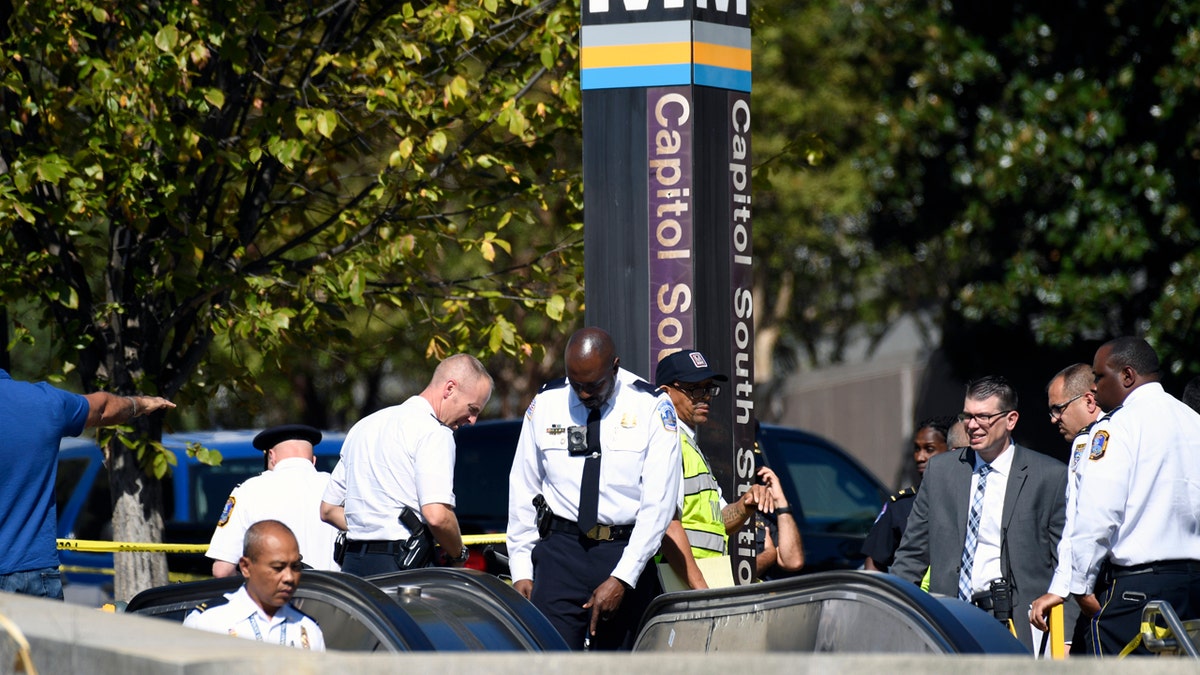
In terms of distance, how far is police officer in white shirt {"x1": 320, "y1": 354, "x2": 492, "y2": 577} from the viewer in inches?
273

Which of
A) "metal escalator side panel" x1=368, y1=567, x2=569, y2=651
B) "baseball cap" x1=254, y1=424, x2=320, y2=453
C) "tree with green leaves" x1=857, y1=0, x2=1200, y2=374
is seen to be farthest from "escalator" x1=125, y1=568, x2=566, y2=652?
"tree with green leaves" x1=857, y1=0, x2=1200, y2=374

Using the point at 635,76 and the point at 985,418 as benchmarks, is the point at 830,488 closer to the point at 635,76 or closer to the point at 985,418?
the point at 985,418

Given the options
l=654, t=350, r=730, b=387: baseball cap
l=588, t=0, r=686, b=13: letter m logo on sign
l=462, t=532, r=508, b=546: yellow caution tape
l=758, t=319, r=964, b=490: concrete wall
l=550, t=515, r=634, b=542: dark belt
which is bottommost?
l=462, t=532, r=508, b=546: yellow caution tape

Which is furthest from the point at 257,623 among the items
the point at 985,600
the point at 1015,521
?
the point at 1015,521

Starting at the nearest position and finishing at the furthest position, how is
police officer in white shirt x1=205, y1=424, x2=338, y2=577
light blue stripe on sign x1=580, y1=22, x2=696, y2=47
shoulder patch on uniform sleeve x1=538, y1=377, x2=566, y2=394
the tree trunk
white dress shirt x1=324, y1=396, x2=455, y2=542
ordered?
shoulder patch on uniform sleeve x1=538, y1=377, x2=566, y2=394, white dress shirt x1=324, y1=396, x2=455, y2=542, police officer in white shirt x1=205, y1=424, x2=338, y2=577, light blue stripe on sign x1=580, y1=22, x2=696, y2=47, the tree trunk

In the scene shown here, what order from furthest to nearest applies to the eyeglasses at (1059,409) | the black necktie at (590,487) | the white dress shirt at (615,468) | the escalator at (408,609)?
1. the eyeglasses at (1059,409)
2. the black necktie at (590,487)
3. the white dress shirt at (615,468)
4. the escalator at (408,609)

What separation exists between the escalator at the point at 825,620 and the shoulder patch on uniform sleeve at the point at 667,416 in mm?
811

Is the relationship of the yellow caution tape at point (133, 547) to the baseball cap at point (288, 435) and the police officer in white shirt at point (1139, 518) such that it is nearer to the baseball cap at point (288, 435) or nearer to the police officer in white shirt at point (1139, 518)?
the baseball cap at point (288, 435)

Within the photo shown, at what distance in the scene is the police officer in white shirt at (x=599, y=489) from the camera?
6.11 m

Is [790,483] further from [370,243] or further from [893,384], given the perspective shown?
[893,384]

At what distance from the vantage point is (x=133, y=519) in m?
8.96

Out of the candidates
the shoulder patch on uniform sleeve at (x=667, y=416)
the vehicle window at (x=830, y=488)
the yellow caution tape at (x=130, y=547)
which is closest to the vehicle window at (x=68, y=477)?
the yellow caution tape at (x=130, y=547)

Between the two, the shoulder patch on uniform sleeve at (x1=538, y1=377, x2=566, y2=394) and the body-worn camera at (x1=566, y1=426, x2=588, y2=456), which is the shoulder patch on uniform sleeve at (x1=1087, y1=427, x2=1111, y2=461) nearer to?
the body-worn camera at (x1=566, y1=426, x2=588, y2=456)

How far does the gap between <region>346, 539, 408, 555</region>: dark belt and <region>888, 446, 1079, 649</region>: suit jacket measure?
226 centimetres
